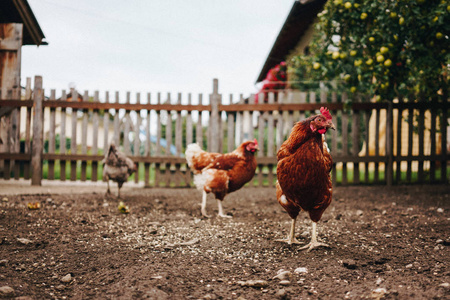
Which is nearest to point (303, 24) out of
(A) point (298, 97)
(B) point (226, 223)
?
(A) point (298, 97)

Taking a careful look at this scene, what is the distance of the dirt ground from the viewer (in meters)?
1.86

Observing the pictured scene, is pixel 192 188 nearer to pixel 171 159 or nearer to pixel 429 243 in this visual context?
pixel 171 159

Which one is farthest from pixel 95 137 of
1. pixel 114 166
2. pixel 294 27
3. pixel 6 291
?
pixel 294 27

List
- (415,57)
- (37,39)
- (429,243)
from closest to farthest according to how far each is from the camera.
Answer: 1. (429,243)
2. (415,57)
3. (37,39)

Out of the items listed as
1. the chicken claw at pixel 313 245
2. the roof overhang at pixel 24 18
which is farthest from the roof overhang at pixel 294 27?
the chicken claw at pixel 313 245

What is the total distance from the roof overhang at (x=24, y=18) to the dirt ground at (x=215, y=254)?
2.71 m

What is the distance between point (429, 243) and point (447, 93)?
4.11 m

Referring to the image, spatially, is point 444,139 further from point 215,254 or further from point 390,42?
point 215,254

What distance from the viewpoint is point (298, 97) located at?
11.2 m

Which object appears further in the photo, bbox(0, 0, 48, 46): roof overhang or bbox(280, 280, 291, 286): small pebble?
bbox(0, 0, 48, 46): roof overhang

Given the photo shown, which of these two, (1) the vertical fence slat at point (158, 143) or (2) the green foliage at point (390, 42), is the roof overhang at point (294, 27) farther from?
(1) the vertical fence slat at point (158, 143)

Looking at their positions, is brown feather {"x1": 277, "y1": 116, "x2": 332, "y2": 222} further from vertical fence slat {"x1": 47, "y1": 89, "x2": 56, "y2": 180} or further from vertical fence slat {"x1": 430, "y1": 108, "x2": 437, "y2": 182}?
vertical fence slat {"x1": 47, "y1": 89, "x2": 56, "y2": 180}

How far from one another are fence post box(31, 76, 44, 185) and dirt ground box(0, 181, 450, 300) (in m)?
2.07

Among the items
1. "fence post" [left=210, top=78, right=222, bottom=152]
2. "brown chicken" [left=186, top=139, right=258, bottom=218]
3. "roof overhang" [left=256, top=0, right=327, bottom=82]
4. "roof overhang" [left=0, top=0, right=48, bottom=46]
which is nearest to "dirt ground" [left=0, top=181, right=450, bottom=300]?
"brown chicken" [left=186, top=139, right=258, bottom=218]
